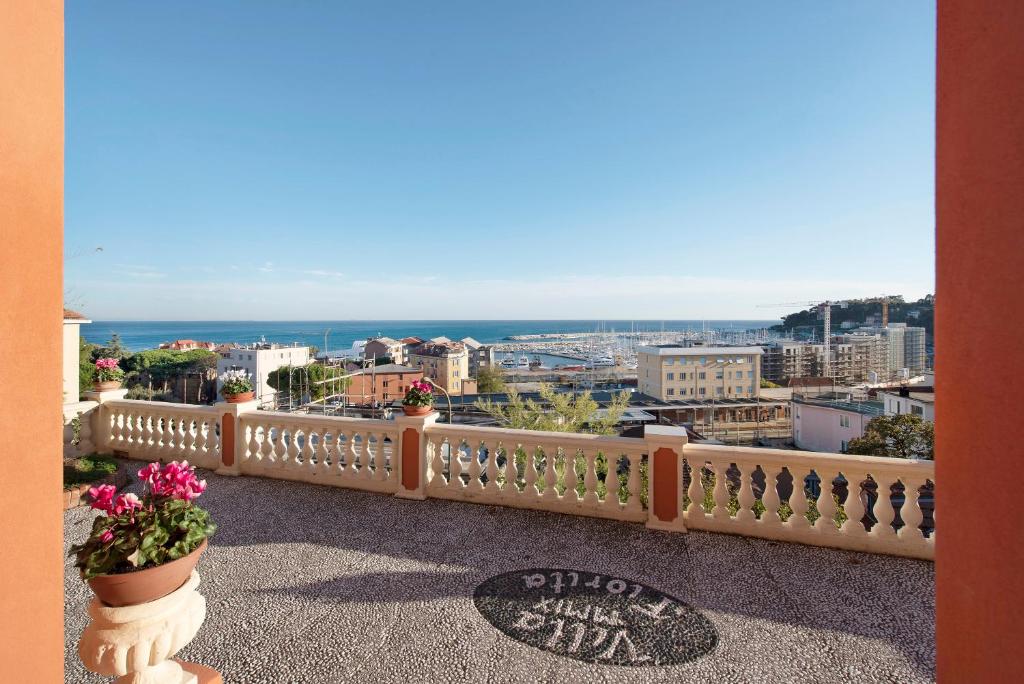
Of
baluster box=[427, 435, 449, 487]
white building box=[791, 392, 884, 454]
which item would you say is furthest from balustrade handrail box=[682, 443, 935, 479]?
white building box=[791, 392, 884, 454]

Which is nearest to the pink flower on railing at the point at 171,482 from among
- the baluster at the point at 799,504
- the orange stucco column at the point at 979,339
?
the orange stucco column at the point at 979,339

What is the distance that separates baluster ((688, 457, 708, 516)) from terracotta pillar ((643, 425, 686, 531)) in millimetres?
120

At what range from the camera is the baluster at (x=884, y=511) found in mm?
3580

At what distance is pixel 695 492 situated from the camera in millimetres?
4094

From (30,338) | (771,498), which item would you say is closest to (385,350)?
(771,498)

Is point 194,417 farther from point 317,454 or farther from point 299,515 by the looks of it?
point 299,515

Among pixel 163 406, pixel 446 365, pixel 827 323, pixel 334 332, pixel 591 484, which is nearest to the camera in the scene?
pixel 591 484

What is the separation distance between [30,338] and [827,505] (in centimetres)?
526

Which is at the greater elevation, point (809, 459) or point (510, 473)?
point (809, 459)

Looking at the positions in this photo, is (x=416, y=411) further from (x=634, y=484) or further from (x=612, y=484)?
(x=634, y=484)

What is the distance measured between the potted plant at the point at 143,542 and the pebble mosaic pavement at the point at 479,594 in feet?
4.03

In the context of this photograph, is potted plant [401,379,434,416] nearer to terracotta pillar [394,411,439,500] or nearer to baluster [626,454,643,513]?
terracotta pillar [394,411,439,500]

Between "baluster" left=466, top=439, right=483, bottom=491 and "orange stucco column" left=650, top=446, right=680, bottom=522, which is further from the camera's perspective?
"baluster" left=466, top=439, right=483, bottom=491

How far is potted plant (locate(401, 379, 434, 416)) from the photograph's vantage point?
16.2ft
